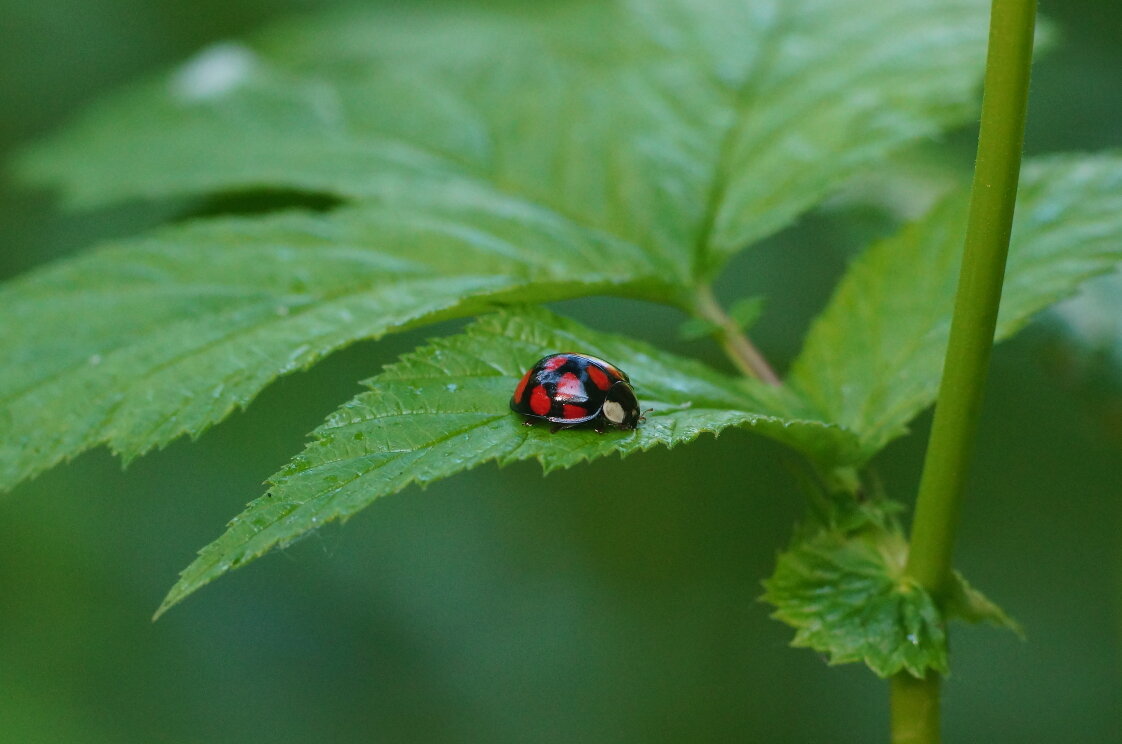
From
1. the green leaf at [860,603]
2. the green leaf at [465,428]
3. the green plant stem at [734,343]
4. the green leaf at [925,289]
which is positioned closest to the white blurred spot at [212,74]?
the green plant stem at [734,343]

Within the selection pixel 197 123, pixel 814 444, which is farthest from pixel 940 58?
pixel 197 123

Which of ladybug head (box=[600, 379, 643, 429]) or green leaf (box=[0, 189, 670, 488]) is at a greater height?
green leaf (box=[0, 189, 670, 488])

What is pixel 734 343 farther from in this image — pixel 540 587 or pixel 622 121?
pixel 540 587

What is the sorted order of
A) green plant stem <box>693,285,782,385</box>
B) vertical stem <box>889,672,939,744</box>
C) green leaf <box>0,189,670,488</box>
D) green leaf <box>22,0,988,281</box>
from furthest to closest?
green leaf <box>22,0,988,281</box> → green plant stem <box>693,285,782,385</box> → green leaf <box>0,189,670,488</box> → vertical stem <box>889,672,939,744</box>

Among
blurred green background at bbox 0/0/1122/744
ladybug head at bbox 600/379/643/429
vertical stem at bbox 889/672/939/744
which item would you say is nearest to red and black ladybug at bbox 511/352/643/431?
ladybug head at bbox 600/379/643/429

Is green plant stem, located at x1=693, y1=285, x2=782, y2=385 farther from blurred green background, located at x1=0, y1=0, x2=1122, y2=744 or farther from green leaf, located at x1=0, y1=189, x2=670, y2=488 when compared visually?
blurred green background, located at x1=0, y1=0, x2=1122, y2=744

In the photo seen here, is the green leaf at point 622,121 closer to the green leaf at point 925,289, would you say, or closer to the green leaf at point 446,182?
the green leaf at point 446,182
